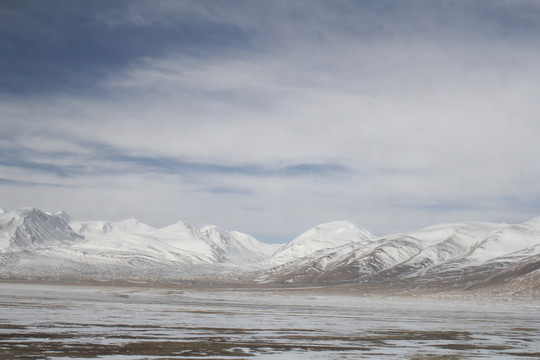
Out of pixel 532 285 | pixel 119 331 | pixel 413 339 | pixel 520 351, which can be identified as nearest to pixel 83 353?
pixel 119 331

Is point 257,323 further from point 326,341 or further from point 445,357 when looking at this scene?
point 445,357

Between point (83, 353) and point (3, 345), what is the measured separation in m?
6.42

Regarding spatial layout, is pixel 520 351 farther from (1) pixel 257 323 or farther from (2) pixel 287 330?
(1) pixel 257 323

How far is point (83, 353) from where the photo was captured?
112 ft

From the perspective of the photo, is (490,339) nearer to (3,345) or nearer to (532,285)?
(3,345)

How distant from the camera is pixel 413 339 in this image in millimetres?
47875

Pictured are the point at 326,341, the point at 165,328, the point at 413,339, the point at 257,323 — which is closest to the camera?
the point at 326,341

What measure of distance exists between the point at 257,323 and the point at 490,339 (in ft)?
82.3

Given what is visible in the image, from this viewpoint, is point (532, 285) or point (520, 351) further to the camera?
point (532, 285)

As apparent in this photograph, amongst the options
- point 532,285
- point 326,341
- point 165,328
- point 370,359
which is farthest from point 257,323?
point 532,285

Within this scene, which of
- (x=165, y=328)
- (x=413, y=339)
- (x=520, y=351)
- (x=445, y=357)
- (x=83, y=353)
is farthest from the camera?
(x=165, y=328)

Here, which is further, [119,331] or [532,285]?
[532,285]

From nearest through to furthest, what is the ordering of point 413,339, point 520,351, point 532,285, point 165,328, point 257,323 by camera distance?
point 520,351, point 413,339, point 165,328, point 257,323, point 532,285

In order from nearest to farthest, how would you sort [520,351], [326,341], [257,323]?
[520,351] < [326,341] < [257,323]
